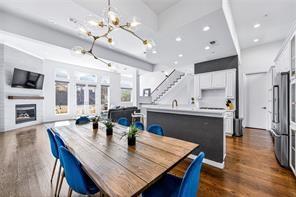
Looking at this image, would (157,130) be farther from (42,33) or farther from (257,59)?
(257,59)

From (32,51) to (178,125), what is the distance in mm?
6924

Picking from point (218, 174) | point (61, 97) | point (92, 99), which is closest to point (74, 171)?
point (218, 174)

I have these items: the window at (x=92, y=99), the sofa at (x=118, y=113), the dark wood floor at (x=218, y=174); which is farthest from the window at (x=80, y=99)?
the dark wood floor at (x=218, y=174)

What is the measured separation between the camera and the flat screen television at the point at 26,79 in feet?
17.0

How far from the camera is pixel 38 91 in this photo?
636 centimetres

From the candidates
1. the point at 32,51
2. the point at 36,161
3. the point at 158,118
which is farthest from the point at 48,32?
the point at 158,118

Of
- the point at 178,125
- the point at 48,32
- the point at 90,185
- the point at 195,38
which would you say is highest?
the point at 48,32

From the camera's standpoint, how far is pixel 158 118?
353cm

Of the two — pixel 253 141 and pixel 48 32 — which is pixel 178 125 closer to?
pixel 253 141

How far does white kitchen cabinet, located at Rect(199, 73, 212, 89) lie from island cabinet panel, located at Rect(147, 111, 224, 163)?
303 centimetres

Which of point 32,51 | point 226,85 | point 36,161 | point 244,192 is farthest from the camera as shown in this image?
point 32,51

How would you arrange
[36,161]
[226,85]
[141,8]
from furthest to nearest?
[226,85]
[141,8]
[36,161]

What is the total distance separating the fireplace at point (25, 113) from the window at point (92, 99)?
2865 mm

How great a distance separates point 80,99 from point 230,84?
26.6 feet
